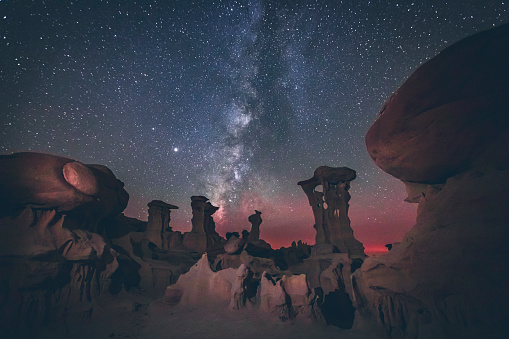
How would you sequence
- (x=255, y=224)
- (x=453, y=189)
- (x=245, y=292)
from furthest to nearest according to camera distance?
(x=255, y=224) → (x=245, y=292) → (x=453, y=189)

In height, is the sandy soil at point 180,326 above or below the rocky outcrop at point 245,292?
below

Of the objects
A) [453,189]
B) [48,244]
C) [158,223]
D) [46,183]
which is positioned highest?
[46,183]

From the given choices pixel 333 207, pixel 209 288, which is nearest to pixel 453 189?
pixel 209 288

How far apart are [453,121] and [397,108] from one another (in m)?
1.90

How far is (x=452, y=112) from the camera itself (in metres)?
7.95

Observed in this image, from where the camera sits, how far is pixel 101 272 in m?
16.9

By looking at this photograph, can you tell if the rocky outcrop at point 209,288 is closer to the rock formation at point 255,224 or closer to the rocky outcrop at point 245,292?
→ the rocky outcrop at point 245,292

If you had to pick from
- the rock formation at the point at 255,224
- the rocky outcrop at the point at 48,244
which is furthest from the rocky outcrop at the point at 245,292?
the rock formation at the point at 255,224

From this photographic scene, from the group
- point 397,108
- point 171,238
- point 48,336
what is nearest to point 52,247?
point 48,336

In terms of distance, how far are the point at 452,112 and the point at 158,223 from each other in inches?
1302

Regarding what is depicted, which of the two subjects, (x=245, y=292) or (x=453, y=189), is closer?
(x=453, y=189)

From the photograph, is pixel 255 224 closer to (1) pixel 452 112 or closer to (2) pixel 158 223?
(2) pixel 158 223

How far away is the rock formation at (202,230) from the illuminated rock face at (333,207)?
16.8m

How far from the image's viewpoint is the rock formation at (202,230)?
110 ft
